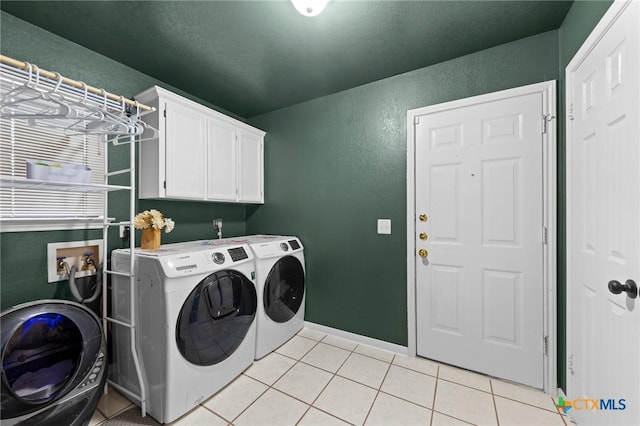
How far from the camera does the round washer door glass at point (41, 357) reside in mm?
1143

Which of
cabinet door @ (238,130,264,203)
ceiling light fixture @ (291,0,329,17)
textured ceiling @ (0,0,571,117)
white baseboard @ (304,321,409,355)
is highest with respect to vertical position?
textured ceiling @ (0,0,571,117)

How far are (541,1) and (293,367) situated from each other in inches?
112

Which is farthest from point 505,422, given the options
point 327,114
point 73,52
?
point 73,52

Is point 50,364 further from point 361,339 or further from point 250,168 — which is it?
point 361,339

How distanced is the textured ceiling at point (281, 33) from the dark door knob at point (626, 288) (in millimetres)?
1523

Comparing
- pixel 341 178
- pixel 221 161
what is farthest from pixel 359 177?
pixel 221 161

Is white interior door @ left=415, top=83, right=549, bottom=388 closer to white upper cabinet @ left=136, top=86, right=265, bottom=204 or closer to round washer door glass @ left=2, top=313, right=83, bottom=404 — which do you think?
white upper cabinet @ left=136, top=86, right=265, bottom=204

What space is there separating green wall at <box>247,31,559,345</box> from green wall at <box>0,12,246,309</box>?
3.98ft

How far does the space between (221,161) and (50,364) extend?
1.70 metres

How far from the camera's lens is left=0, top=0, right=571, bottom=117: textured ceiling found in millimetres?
1420

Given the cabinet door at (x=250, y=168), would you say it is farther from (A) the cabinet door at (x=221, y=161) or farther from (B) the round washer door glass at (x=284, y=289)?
(B) the round washer door glass at (x=284, y=289)

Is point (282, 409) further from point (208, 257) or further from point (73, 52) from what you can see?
point (73, 52)

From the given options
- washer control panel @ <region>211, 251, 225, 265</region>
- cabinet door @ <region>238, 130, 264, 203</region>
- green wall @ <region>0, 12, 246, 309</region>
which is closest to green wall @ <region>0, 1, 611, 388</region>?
green wall @ <region>0, 12, 246, 309</region>

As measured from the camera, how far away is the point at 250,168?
264cm
